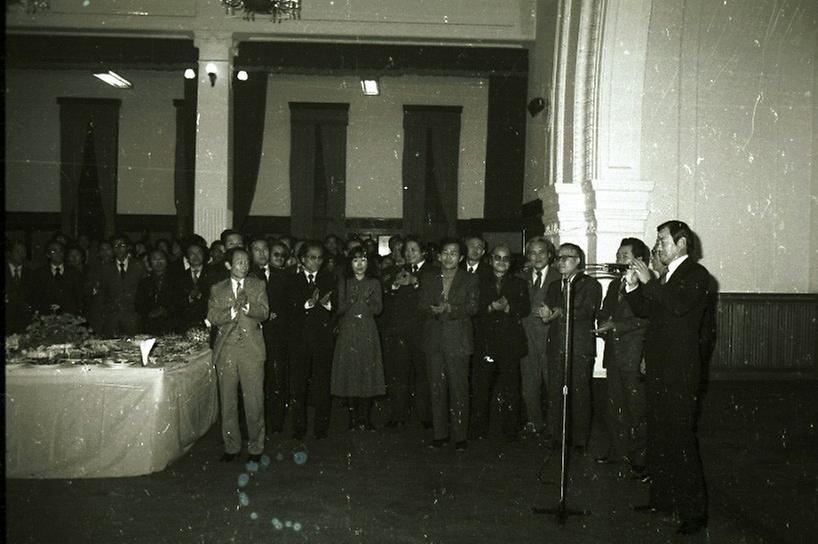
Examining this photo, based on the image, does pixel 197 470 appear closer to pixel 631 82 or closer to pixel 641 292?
pixel 641 292

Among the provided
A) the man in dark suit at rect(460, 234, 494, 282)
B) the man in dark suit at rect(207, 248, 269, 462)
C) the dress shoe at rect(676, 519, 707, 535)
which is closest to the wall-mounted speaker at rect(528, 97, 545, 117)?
the man in dark suit at rect(460, 234, 494, 282)

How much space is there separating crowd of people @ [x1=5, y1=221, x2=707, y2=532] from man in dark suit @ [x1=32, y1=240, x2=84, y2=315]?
0.30 meters

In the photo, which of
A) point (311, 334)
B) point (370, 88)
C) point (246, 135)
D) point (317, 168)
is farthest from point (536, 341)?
point (317, 168)

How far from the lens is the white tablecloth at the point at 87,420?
4.99 metres

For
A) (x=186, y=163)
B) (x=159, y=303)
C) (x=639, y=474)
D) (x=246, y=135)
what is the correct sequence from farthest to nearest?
(x=246, y=135)
(x=186, y=163)
(x=159, y=303)
(x=639, y=474)

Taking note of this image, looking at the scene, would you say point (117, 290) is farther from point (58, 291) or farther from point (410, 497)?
point (410, 497)

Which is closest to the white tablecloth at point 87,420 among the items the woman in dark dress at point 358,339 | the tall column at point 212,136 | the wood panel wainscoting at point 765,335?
the woman in dark dress at point 358,339

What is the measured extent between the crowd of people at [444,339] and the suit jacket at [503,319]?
1 centimetres

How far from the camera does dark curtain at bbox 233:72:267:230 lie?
45.2 ft

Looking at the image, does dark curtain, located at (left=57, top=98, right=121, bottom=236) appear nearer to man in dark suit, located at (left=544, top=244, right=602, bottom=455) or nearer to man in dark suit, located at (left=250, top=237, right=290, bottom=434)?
man in dark suit, located at (left=250, top=237, right=290, bottom=434)

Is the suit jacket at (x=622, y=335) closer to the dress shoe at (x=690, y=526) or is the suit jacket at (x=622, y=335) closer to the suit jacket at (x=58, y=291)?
the dress shoe at (x=690, y=526)

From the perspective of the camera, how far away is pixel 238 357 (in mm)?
5695

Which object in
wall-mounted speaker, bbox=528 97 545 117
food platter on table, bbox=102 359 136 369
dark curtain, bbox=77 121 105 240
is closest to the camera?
food platter on table, bbox=102 359 136 369

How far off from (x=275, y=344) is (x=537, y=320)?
7.44 feet
